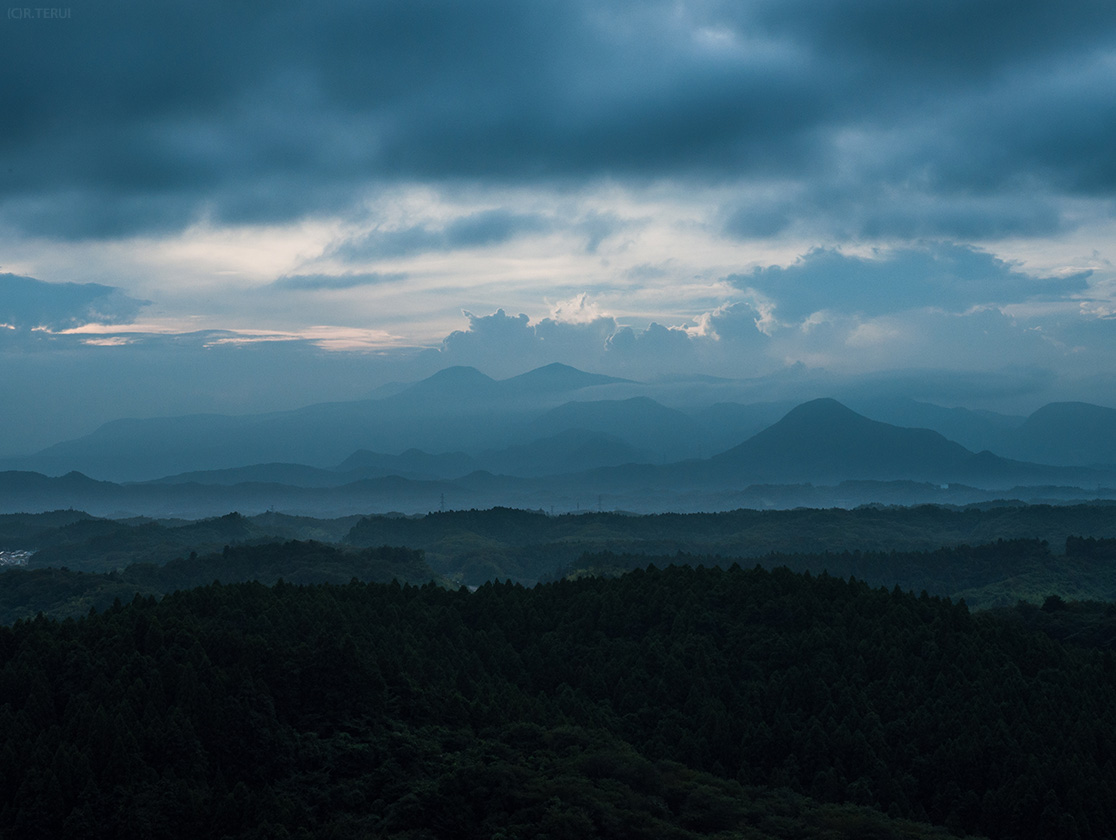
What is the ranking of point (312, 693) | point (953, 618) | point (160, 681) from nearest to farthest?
point (160, 681) < point (312, 693) < point (953, 618)

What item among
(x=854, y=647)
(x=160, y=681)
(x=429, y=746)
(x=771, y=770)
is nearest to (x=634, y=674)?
(x=771, y=770)

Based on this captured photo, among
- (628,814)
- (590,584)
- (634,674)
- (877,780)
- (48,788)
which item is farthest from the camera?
(590,584)

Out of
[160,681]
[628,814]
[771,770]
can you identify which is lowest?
[771,770]

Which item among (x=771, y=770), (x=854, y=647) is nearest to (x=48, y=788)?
(x=771, y=770)

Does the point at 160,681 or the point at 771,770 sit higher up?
the point at 160,681

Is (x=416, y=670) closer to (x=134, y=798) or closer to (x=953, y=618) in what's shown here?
(x=134, y=798)

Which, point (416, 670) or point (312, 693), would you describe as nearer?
point (312, 693)
